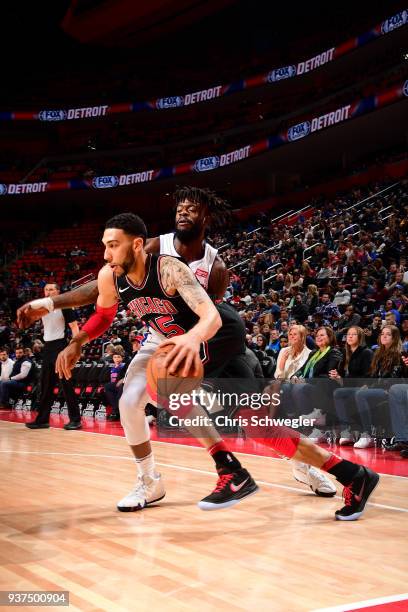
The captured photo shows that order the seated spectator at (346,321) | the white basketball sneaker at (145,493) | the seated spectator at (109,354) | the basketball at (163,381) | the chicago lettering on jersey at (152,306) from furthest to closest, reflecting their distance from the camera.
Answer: the seated spectator at (109,354), the seated spectator at (346,321), the white basketball sneaker at (145,493), the chicago lettering on jersey at (152,306), the basketball at (163,381)

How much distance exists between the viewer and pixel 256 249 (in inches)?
765

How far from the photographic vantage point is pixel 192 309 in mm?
3207

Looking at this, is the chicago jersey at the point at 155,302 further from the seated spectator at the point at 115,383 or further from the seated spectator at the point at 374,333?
the seated spectator at the point at 115,383

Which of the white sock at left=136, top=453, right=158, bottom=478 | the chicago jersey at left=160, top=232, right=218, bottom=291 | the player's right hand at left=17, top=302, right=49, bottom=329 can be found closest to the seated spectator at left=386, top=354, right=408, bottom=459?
the chicago jersey at left=160, top=232, right=218, bottom=291

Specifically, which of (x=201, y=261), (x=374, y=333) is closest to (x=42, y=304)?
(x=201, y=261)

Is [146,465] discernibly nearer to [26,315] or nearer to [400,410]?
[26,315]

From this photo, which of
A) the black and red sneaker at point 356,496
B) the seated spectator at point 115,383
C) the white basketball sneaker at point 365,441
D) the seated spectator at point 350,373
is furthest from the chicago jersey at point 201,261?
the seated spectator at point 115,383

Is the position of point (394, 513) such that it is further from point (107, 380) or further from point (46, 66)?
point (46, 66)

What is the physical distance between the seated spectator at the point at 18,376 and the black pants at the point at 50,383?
10.8ft

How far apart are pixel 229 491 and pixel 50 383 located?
18.2ft

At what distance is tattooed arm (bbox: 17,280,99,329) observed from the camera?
3.26 metres

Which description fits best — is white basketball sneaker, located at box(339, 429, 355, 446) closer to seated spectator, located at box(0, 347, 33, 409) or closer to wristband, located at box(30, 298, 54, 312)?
wristband, located at box(30, 298, 54, 312)

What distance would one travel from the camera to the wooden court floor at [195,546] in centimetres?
242

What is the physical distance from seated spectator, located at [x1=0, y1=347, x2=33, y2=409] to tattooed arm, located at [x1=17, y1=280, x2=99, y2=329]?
8938 mm
